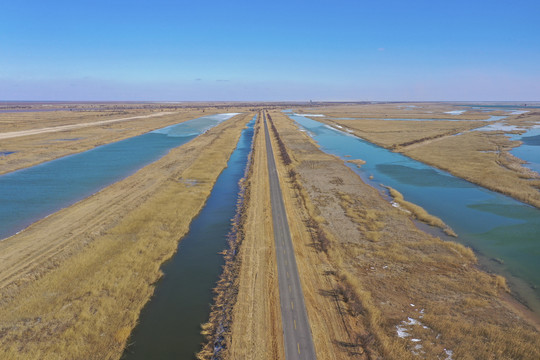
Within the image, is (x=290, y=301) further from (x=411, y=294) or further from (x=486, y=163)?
(x=486, y=163)

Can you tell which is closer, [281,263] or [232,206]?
[281,263]

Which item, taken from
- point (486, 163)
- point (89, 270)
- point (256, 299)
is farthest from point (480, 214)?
point (89, 270)

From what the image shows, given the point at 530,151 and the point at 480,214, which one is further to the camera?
the point at 530,151

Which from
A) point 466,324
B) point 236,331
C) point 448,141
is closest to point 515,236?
point 466,324

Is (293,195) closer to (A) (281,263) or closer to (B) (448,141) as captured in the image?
(A) (281,263)

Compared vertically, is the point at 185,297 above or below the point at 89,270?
below

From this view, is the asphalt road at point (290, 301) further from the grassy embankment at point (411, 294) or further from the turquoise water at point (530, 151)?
the turquoise water at point (530, 151)

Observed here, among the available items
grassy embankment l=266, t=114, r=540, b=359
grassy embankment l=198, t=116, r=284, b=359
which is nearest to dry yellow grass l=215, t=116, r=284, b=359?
grassy embankment l=198, t=116, r=284, b=359
